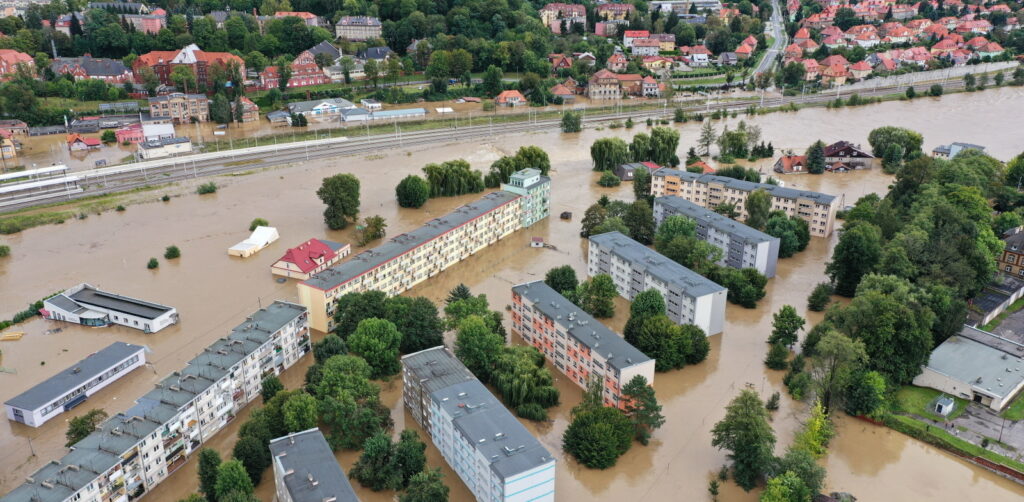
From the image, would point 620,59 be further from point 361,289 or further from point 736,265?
point 361,289

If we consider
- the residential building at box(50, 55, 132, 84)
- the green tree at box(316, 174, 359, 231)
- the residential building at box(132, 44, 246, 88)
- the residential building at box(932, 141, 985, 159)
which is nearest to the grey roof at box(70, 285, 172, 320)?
the green tree at box(316, 174, 359, 231)

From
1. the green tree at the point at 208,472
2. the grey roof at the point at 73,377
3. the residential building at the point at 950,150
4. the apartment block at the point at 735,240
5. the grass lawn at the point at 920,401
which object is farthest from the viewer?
the residential building at the point at 950,150

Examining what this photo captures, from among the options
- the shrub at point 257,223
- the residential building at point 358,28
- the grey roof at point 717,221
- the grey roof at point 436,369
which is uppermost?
the residential building at point 358,28

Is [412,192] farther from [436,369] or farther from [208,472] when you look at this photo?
[208,472]

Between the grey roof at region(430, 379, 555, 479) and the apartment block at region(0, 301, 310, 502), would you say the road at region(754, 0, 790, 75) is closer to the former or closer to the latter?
the apartment block at region(0, 301, 310, 502)

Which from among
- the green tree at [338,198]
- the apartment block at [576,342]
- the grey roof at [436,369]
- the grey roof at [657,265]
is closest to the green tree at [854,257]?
the grey roof at [657,265]

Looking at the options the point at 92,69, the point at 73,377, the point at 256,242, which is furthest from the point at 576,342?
the point at 92,69

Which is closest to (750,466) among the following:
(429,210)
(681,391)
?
(681,391)

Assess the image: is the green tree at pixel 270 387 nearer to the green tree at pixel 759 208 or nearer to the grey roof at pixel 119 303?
the grey roof at pixel 119 303
